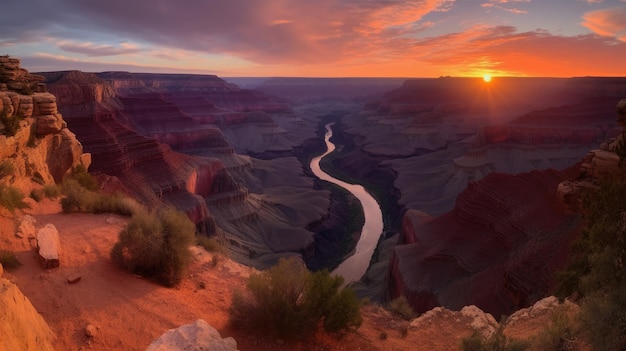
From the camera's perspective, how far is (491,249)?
22125 mm

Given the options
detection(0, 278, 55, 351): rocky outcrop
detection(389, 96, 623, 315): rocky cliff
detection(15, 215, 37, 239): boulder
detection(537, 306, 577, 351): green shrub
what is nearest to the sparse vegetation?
detection(537, 306, 577, 351): green shrub

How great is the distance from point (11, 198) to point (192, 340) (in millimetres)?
6934

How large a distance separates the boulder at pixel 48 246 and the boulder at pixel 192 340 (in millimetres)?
3358

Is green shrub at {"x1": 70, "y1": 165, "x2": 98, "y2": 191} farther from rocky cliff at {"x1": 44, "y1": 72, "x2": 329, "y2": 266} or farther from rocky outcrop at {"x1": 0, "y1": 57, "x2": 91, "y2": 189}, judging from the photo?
rocky cliff at {"x1": 44, "y1": 72, "x2": 329, "y2": 266}

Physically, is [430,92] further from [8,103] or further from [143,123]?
[8,103]

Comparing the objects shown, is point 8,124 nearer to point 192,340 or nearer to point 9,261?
point 9,261

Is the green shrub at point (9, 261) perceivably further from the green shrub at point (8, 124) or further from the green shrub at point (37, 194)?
the green shrub at point (8, 124)

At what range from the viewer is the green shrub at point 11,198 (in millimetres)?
9570

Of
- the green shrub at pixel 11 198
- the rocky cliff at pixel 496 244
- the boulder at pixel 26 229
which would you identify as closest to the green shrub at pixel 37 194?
the green shrub at pixel 11 198

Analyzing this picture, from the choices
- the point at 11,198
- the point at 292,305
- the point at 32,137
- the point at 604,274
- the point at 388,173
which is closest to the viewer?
the point at 604,274

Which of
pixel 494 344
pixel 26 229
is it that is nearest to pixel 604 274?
pixel 494 344

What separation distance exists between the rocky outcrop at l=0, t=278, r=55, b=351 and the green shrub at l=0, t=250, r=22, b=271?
84.5 inches

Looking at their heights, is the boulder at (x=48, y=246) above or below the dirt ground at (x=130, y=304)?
above

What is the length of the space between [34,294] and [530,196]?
22.6m
